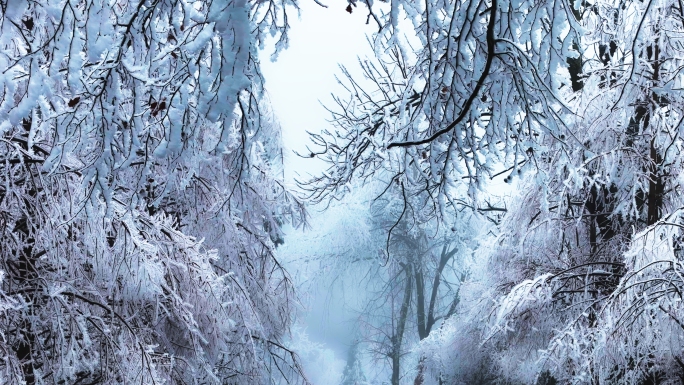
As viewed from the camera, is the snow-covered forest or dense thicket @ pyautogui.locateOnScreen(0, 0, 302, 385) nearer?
dense thicket @ pyautogui.locateOnScreen(0, 0, 302, 385)

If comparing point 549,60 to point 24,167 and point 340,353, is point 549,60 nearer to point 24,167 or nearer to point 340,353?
point 24,167

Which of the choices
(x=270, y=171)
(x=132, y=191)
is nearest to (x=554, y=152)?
(x=270, y=171)

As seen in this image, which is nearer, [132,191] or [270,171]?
[132,191]

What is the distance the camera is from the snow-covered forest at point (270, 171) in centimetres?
179

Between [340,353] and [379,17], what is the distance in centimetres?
2192

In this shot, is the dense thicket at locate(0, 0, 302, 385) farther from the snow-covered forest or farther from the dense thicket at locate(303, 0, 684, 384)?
the dense thicket at locate(303, 0, 684, 384)

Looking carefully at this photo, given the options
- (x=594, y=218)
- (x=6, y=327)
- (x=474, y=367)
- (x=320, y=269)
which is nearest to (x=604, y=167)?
(x=594, y=218)

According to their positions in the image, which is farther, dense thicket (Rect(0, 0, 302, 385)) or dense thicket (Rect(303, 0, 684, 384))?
dense thicket (Rect(303, 0, 684, 384))

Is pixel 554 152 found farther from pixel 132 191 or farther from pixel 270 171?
pixel 132 191

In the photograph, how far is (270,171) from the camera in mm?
8320

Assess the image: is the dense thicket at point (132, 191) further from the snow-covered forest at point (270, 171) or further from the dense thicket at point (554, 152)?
the dense thicket at point (554, 152)

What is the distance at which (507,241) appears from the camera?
814 centimetres

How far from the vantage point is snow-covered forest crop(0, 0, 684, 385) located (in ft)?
5.89

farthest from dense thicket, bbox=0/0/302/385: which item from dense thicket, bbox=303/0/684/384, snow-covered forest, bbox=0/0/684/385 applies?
dense thicket, bbox=303/0/684/384
